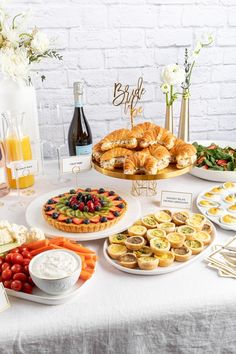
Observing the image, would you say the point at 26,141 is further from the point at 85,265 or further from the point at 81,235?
the point at 85,265

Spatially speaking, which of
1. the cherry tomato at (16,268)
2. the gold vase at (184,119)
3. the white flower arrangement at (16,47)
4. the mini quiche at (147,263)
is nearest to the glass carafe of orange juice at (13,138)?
the white flower arrangement at (16,47)

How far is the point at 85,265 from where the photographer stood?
0.92 m

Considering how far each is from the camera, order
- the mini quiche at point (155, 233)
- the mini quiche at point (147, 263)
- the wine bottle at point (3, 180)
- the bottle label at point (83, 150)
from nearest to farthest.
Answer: the mini quiche at point (147, 263) < the mini quiche at point (155, 233) < the wine bottle at point (3, 180) < the bottle label at point (83, 150)

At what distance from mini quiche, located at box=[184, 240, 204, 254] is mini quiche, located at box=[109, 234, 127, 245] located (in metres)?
0.16

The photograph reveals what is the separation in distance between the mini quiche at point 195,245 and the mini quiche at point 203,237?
0.07 feet

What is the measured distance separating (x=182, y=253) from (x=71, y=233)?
29cm

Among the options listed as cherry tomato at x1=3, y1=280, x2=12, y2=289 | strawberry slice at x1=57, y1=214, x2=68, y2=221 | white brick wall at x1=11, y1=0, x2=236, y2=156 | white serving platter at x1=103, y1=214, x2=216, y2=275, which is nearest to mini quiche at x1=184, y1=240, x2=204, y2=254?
white serving platter at x1=103, y1=214, x2=216, y2=275

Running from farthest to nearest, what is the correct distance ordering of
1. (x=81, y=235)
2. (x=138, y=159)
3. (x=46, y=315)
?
(x=138, y=159) < (x=81, y=235) < (x=46, y=315)

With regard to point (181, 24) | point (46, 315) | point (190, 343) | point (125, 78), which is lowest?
point (190, 343)

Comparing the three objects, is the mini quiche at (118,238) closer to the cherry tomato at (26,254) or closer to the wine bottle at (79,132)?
the cherry tomato at (26,254)

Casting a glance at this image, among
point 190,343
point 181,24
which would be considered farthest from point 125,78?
point 190,343

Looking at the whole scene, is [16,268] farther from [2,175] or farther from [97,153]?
[97,153]

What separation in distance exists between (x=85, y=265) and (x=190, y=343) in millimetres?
283

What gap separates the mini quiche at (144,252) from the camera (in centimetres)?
95
